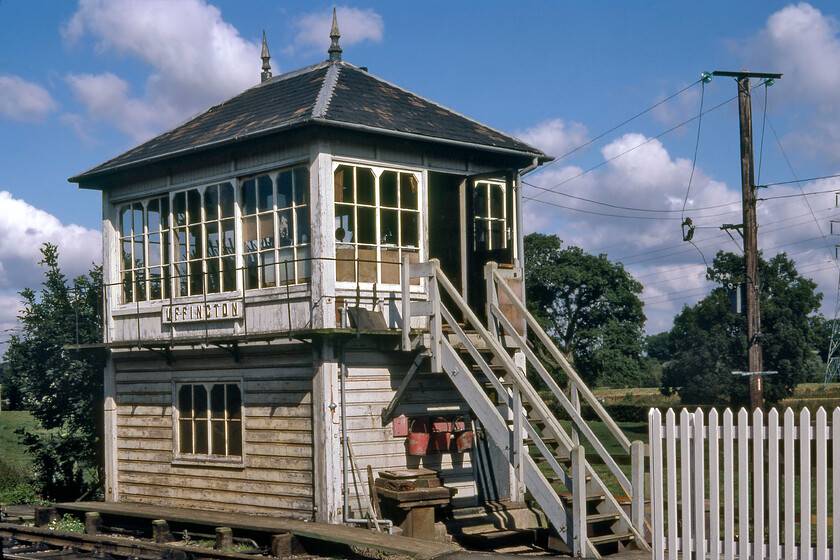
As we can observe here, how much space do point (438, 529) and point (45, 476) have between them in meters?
9.92

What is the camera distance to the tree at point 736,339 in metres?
54.2

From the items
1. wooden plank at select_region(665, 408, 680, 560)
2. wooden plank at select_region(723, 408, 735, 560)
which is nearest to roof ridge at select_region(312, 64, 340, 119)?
wooden plank at select_region(665, 408, 680, 560)

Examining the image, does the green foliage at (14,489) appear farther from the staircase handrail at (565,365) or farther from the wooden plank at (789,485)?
the wooden plank at (789,485)

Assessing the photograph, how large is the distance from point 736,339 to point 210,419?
48.7 metres

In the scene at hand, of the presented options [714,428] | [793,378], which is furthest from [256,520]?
[793,378]

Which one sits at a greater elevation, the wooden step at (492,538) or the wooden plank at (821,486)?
the wooden plank at (821,486)

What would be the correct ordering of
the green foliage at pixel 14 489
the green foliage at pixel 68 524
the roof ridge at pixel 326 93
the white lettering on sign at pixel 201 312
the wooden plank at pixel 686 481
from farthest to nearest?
the green foliage at pixel 14 489, the green foliage at pixel 68 524, the white lettering on sign at pixel 201 312, the roof ridge at pixel 326 93, the wooden plank at pixel 686 481

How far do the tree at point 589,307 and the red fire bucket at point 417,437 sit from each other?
167ft

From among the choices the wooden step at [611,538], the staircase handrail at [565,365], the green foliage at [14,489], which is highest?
the staircase handrail at [565,365]

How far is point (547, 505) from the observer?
10.8 metres

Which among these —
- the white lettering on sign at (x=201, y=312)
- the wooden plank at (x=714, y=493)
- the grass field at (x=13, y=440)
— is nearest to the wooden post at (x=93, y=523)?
the white lettering on sign at (x=201, y=312)

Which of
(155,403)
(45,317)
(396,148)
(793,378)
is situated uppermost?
(396,148)

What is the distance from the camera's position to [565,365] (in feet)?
40.2

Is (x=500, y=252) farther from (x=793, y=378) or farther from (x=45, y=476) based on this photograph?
(x=793, y=378)
